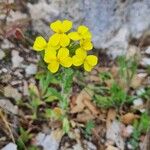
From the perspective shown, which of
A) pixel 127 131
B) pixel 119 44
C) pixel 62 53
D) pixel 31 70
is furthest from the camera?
pixel 119 44

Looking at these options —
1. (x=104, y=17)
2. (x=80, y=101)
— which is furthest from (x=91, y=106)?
(x=104, y=17)

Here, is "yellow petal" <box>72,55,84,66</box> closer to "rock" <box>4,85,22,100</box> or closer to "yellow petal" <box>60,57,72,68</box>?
"yellow petal" <box>60,57,72,68</box>

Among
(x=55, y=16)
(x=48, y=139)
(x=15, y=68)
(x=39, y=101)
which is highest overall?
(x=55, y=16)

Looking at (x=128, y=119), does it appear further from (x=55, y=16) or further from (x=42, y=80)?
(x=55, y=16)

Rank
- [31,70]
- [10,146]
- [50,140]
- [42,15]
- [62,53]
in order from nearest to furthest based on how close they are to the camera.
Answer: [62,53]
[10,146]
[50,140]
[31,70]
[42,15]

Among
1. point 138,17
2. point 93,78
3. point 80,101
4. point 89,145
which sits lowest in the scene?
point 89,145

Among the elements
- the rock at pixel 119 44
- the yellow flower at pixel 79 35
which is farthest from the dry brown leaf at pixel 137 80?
the yellow flower at pixel 79 35

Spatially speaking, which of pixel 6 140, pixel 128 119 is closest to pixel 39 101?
pixel 6 140

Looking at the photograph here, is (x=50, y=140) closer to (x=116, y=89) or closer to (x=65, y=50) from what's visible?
(x=116, y=89)
